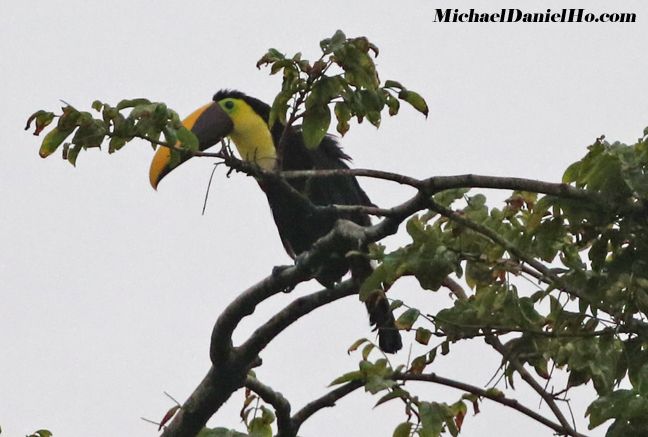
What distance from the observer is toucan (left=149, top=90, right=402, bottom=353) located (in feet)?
21.0

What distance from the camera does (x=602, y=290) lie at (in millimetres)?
3664

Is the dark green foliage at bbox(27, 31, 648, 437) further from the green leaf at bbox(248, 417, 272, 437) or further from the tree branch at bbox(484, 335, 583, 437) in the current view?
the green leaf at bbox(248, 417, 272, 437)

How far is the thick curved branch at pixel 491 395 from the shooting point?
423cm

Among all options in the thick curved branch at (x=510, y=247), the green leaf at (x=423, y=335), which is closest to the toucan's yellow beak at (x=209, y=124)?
the green leaf at (x=423, y=335)

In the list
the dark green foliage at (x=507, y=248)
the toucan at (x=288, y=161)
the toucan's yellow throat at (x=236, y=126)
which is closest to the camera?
the dark green foliage at (x=507, y=248)

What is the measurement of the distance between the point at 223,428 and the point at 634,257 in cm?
177

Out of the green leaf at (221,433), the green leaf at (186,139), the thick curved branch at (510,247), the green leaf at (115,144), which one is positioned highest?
the thick curved branch at (510,247)

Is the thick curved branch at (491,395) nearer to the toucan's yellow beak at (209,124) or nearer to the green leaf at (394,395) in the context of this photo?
the green leaf at (394,395)

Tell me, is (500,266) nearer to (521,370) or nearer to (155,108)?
(521,370)

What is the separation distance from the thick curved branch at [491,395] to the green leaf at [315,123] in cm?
101

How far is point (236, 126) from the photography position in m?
7.47

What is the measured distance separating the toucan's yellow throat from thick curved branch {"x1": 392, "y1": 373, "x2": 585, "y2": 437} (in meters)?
2.67

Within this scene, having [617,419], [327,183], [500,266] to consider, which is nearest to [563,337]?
[500,266]

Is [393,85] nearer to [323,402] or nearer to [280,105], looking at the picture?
[280,105]
